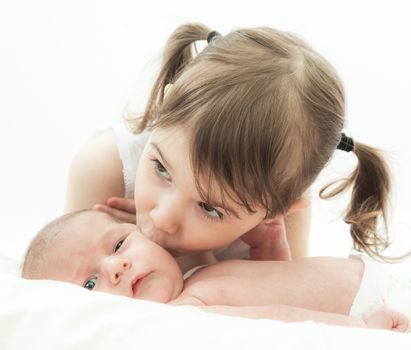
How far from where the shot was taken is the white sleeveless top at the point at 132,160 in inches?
55.8

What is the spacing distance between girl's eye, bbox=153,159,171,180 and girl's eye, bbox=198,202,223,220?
0.08 metres

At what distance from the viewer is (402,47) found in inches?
80.7

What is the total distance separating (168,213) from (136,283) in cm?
12

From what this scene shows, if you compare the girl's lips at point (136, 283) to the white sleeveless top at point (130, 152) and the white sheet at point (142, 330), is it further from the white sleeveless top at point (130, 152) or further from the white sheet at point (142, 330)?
the white sleeveless top at point (130, 152)

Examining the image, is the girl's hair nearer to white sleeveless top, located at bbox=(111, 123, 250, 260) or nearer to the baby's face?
the baby's face

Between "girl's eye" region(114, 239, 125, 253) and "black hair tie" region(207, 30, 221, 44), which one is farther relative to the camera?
"black hair tie" region(207, 30, 221, 44)

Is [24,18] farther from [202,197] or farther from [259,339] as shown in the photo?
[259,339]

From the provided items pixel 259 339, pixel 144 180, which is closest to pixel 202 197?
pixel 144 180

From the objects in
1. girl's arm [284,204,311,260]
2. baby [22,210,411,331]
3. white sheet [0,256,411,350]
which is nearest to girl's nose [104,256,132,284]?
baby [22,210,411,331]

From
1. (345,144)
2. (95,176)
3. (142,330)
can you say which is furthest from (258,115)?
(95,176)

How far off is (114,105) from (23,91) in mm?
278

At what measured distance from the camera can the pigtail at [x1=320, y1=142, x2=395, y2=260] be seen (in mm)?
1403

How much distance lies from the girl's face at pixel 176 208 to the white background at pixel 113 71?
2.76ft

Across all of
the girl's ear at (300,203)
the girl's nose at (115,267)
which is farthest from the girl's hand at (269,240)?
the girl's nose at (115,267)
